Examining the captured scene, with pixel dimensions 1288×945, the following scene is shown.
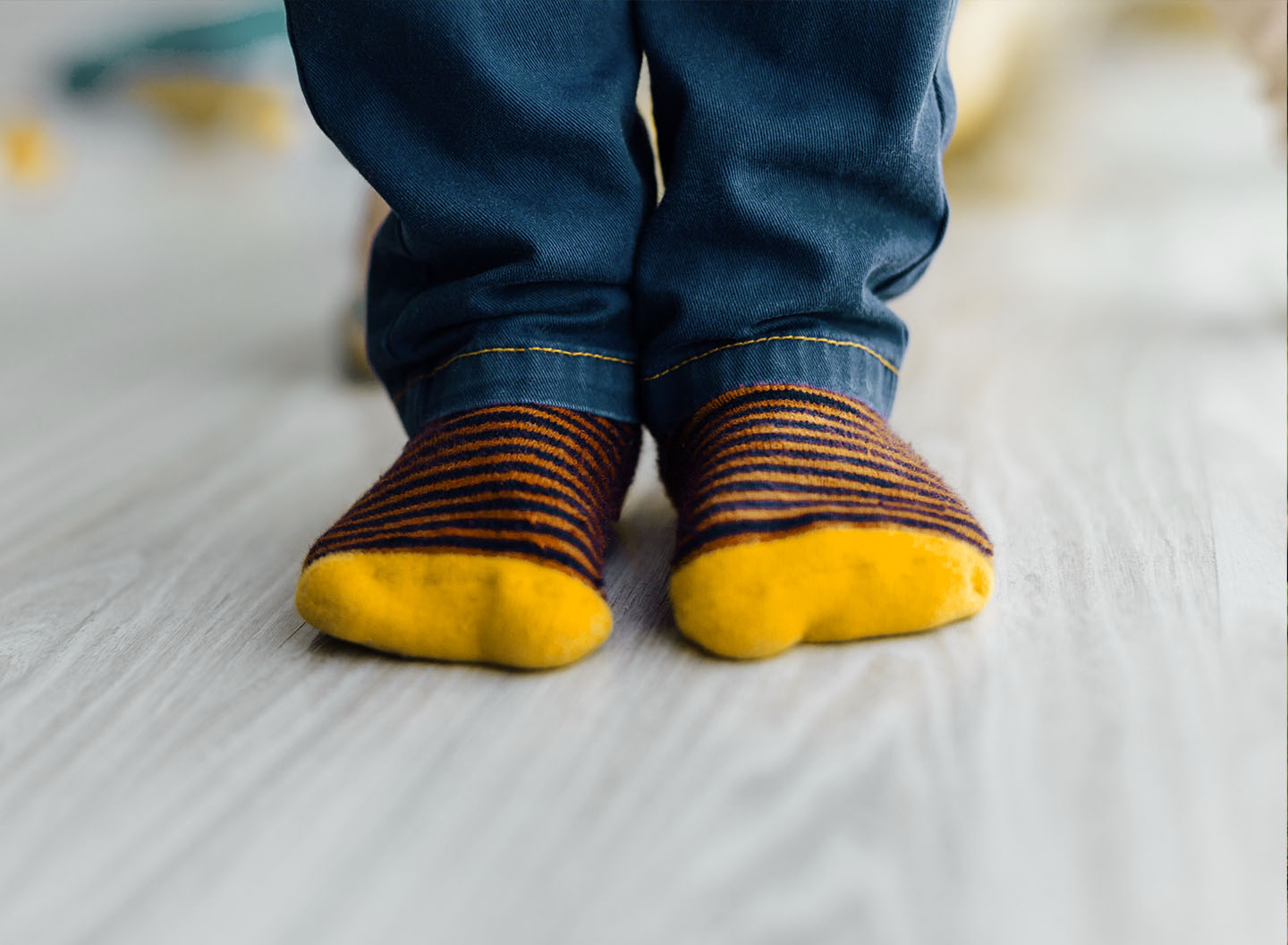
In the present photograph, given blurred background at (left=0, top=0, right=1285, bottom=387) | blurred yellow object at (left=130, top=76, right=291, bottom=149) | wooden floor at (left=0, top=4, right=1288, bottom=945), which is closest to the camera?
wooden floor at (left=0, top=4, right=1288, bottom=945)

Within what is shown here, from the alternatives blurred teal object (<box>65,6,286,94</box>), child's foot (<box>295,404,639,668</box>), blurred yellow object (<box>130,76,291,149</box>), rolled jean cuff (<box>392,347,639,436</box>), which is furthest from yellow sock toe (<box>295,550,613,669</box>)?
blurred yellow object (<box>130,76,291,149</box>)

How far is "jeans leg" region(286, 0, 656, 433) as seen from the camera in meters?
0.60

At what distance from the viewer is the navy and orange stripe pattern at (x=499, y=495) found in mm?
553

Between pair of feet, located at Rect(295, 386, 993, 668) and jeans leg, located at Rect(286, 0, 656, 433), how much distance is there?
4 centimetres

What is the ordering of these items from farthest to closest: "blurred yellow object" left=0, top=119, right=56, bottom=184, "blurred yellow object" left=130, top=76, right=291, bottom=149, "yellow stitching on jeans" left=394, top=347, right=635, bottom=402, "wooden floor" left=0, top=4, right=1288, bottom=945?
"blurred yellow object" left=130, top=76, right=291, bottom=149 → "blurred yellow object" left=0, top=119, right=56, bottom=184 → "yellow stitching on jeans" left=394, top=347, right=635, bottom=402 → "wooden floor" left=0, top=4, right=1288, bottom=945

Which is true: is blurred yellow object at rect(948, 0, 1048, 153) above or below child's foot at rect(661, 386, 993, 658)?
below

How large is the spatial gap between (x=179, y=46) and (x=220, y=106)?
22 cm

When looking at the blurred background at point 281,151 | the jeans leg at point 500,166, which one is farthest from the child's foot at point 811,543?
the blurred background at point 281,151

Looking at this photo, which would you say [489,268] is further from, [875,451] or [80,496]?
[80,496]

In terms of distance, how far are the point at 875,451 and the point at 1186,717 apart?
192mm

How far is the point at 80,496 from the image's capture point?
0.83 m

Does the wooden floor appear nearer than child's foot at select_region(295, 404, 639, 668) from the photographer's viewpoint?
Yes

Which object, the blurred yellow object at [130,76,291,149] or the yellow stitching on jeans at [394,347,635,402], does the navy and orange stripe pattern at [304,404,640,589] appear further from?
the blurred yellow object at [130,76,291,149]

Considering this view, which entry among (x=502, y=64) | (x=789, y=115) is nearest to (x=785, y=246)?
(x=789, y=115)
